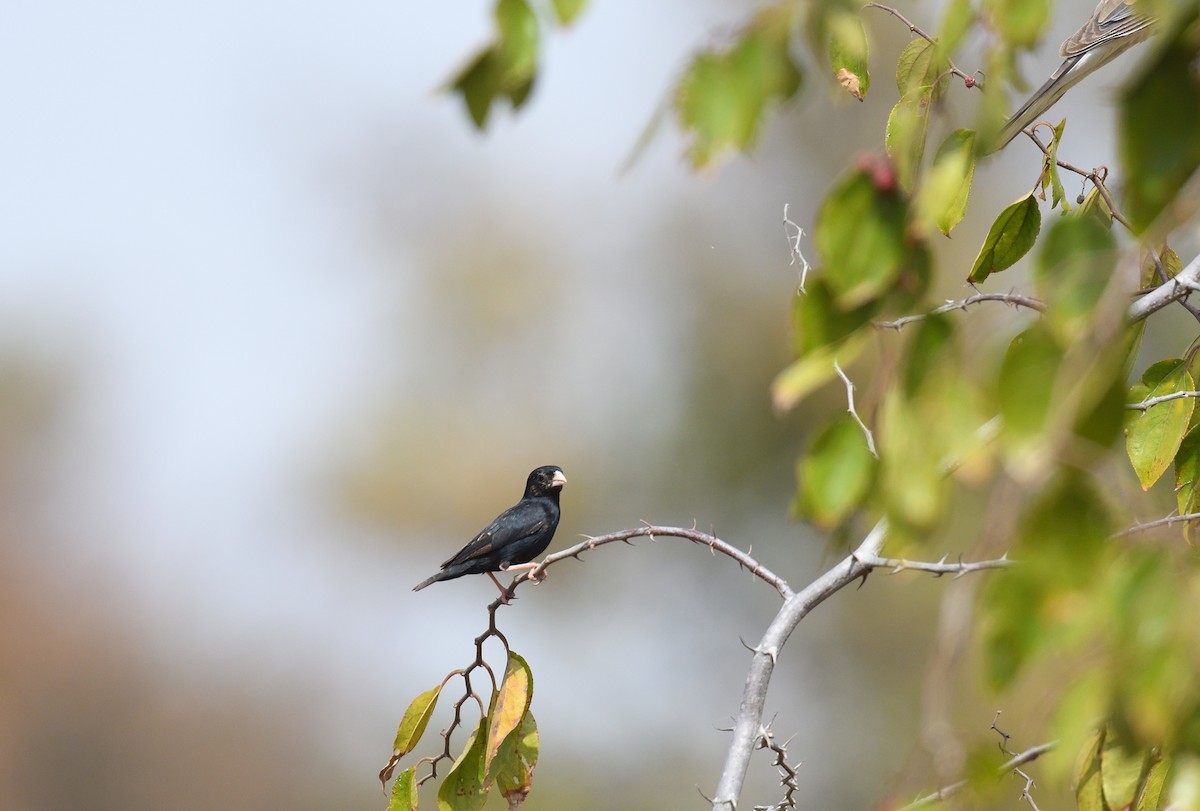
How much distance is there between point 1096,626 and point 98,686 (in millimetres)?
21600

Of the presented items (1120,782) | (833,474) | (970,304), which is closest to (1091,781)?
(1120,782)

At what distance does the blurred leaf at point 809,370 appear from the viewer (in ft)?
3.62

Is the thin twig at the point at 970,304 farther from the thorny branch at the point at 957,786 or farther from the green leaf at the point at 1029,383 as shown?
the thorny branch at the point at 957,786

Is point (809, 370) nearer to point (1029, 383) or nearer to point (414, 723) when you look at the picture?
point (1029, 383)

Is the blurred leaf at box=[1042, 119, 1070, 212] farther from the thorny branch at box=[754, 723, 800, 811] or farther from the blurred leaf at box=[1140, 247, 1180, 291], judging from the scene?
the thorny branch at box=[754, 723, 800, 811]

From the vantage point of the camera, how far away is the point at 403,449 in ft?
60.7

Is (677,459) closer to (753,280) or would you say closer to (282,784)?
(753,280)

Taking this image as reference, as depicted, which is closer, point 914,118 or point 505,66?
point 505,66

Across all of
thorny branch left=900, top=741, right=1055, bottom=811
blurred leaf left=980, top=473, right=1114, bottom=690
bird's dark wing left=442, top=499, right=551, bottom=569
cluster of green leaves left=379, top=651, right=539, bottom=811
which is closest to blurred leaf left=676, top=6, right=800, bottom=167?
blurred leaf left=980, top=473, right=1114, bottom=690

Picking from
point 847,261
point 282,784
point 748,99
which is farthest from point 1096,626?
point 282,784

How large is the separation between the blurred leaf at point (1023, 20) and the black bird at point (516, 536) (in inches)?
161

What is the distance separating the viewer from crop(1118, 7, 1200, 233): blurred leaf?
1.02 metres

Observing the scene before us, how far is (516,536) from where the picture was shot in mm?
5719

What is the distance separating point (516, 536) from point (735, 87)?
4.62 m
